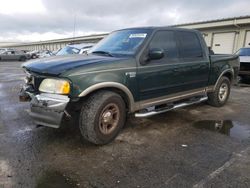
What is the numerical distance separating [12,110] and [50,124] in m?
2.78

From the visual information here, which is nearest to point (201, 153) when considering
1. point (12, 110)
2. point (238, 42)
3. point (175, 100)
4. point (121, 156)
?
point (121, 156)

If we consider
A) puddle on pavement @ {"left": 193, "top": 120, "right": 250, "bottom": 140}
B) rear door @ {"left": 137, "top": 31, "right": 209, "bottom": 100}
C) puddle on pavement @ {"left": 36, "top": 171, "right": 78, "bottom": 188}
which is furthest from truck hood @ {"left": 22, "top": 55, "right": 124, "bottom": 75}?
puddle on pavement @ {"left": 193, "top": 120, "right": 250, "bottom": 140}

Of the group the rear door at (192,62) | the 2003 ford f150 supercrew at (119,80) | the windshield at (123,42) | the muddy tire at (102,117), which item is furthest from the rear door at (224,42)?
the muddy tire at (102,117)

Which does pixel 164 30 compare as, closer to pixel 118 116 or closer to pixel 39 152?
pixel 118 116

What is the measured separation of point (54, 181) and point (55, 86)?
1.29 meters

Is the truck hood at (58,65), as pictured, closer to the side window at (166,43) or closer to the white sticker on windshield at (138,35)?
the white sticker on windshield at (138,35)

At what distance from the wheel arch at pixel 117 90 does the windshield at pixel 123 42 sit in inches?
28.0

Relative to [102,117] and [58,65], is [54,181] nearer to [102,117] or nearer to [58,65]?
[102,117]

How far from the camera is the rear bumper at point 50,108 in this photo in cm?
327

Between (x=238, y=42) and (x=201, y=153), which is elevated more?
(x=238, y=42)

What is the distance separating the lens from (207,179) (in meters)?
2.82

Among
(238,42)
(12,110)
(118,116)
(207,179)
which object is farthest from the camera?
(238,42)

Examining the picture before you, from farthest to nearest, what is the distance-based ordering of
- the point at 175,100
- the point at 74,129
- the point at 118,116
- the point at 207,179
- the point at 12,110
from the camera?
the point at 12,110 → the point at 175,100 → the point at 74,129 → the point at 118,116 → the point at 207,179

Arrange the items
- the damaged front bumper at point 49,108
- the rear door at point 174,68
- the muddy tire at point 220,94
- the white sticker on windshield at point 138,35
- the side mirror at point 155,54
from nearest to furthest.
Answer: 1. the damaged front bumper at point 49,108
2. the side mirror at point 155,54
3. the rear door at point 174,68
4. the white sticker on windshield at point 138,35
5. the muddy tire at point 220,94
